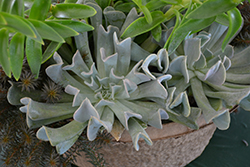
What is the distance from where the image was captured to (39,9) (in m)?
0.40

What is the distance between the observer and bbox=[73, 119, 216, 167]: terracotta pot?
524 mm

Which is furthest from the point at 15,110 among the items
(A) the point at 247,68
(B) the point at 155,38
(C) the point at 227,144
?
(C) the point at 227,144

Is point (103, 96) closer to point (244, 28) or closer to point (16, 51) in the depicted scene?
point (16, 51)

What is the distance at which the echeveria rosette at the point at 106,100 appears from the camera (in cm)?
43

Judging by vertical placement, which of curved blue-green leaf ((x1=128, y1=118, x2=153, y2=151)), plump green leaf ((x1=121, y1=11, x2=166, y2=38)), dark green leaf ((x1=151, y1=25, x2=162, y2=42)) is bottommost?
curved blue-green leaf ((x1=128, y1=118, x2=153, y2=151))

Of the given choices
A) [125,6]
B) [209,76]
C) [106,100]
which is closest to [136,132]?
[106,100]

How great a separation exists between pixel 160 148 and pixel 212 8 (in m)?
0.34

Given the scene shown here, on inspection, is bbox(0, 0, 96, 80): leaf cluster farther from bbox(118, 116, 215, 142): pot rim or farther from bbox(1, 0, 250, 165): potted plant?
bbox(118, 116, 215, 142): pot rim

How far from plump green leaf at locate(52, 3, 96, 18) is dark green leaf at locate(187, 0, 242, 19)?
6.8 inches

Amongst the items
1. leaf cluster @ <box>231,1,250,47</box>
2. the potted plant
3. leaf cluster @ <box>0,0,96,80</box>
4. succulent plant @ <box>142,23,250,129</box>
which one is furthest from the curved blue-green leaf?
leaf cluster @ <box>231,1,250,47</box>

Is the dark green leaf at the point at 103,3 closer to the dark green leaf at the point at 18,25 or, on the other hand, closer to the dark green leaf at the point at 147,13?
the dark green leaf at the point at 147,13

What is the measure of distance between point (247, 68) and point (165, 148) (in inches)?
10.9

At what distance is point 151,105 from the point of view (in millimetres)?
509

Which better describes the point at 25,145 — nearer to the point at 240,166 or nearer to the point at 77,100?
the point at 77,100
